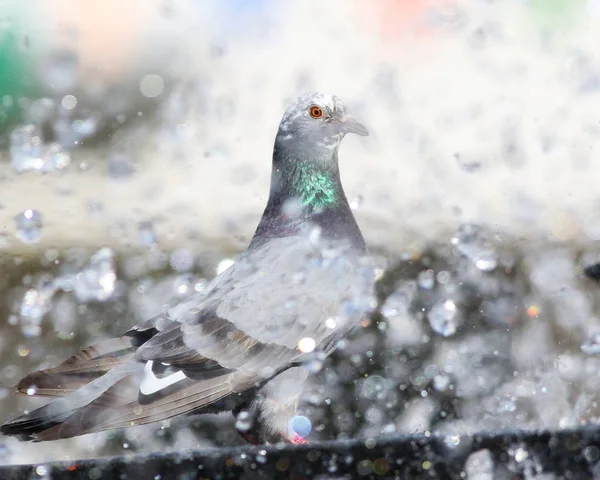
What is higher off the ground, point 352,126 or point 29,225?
point 352,126

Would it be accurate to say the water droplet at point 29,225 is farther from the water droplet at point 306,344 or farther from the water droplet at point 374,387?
the water droplet at point 306,344

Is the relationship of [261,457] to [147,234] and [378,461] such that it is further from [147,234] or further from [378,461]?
[147,234]

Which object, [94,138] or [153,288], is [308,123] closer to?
[153,288]

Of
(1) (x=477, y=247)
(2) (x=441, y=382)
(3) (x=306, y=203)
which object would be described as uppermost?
(3) (x=306, y=203)

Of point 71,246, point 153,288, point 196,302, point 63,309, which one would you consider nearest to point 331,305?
point 196,302

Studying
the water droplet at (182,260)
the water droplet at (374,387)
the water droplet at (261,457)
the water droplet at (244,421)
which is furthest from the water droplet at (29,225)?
→ the water droplet at (261,457)

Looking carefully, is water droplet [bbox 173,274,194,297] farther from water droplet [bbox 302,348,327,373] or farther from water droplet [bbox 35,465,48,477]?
water droplet [bbox 35,465,48,477]

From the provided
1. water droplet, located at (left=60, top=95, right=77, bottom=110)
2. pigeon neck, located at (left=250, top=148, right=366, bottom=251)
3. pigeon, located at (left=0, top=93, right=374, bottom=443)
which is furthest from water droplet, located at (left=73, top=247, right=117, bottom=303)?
pigeon, located at (left=0, top=93, right=374, bottom=443)

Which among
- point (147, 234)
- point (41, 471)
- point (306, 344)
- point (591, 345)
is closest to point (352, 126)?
point (306, 344)
